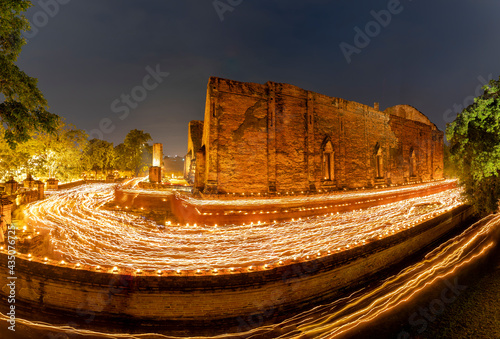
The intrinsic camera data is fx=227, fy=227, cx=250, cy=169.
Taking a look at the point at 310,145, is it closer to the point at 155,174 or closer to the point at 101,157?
the point at 155,174

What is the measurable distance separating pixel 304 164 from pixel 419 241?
25.1 ft

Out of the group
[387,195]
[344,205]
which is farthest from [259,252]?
[387,195]

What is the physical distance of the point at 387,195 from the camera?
16922 millimetres

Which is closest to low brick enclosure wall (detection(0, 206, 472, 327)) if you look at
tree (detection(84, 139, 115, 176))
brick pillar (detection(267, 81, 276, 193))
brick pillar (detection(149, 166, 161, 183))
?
brick pillar (detection(267, 81, 276, 193))

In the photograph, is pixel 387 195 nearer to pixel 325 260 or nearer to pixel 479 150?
pixel 479 150

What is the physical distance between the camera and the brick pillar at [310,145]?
15666 millimetres

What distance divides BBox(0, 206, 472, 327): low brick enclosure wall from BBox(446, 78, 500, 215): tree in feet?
26.4

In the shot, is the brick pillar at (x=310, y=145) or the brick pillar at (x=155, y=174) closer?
the brick pillar at (x=310, y=145)

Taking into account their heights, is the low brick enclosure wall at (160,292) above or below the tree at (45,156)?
below

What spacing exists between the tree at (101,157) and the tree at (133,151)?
188cm

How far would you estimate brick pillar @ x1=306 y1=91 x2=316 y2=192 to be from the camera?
1567cm

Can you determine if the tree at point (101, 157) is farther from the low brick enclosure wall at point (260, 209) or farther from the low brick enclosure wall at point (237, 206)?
the low brick enclosure wall at point (260, 209)

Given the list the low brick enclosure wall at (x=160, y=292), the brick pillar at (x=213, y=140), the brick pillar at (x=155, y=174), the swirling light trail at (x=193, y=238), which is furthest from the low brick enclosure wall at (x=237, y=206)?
the brick pillar at (x=155, y=174)

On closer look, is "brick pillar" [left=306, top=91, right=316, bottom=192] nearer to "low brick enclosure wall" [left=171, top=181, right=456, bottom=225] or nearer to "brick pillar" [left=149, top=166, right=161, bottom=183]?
"low brick enclosure wall" [left=171, top=181, right=456, bottom=225]
